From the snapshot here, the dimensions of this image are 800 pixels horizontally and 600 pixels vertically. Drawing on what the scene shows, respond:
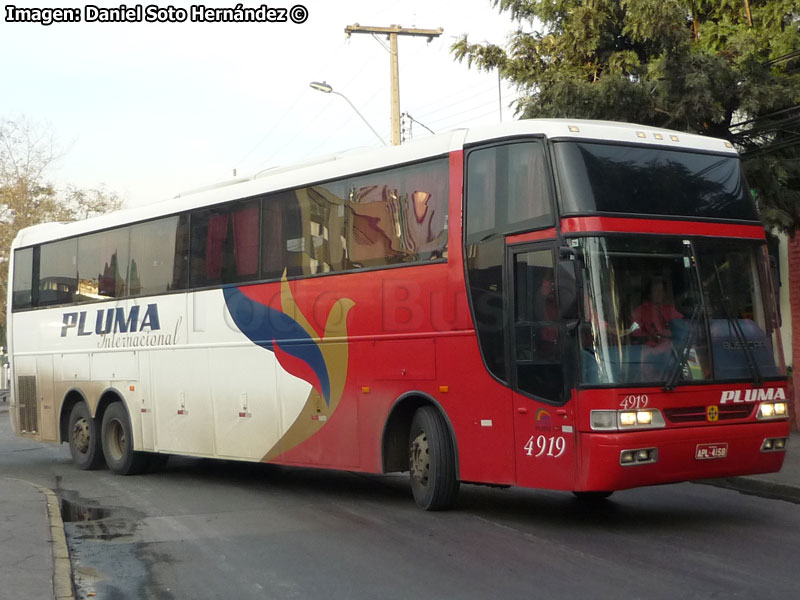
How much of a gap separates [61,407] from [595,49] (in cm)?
1067

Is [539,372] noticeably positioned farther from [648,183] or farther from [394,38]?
[394,38]

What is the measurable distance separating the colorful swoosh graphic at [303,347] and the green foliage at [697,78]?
5.83 metres

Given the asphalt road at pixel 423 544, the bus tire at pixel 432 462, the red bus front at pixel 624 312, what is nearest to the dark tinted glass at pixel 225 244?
the asphalt road at pixel 423 544

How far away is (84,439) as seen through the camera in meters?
18.2

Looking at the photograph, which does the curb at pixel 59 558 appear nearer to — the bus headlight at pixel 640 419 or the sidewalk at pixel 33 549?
the sidewalk at pixel 33 549

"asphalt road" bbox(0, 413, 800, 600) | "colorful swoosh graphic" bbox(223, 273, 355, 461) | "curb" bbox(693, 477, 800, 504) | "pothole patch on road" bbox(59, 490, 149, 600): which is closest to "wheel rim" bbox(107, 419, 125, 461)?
"asphalt road" bbox(0, 413, 800, 600)

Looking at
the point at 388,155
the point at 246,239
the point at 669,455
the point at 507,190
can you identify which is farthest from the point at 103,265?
the point at 669,455

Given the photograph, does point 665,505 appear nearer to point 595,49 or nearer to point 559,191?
point 559,191

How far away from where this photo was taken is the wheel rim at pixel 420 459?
37.7 feet

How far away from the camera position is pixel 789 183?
16.9 meters

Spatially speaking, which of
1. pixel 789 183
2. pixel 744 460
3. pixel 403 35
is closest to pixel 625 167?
pixel 744 460

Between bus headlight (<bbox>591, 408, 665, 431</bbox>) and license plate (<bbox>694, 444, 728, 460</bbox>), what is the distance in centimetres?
49

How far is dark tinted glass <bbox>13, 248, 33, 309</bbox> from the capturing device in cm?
1970

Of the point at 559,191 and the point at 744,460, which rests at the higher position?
the point at 559,191
